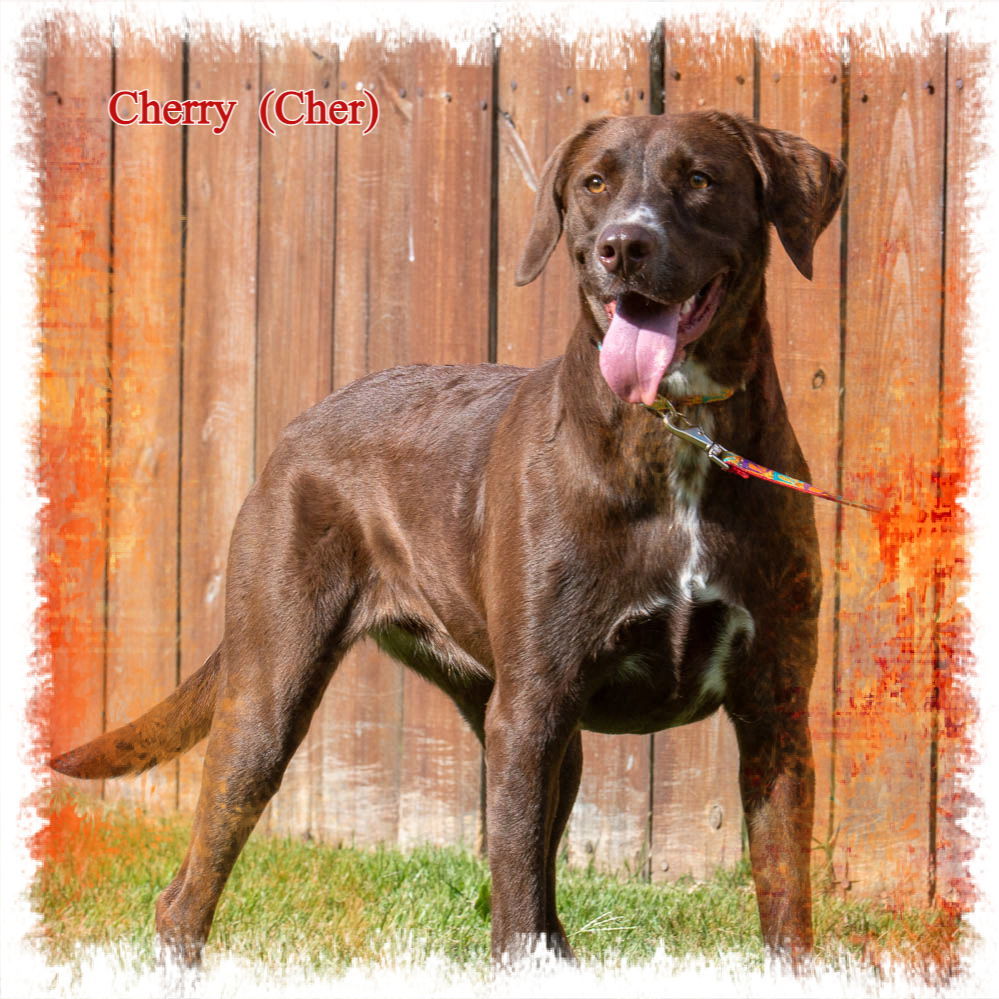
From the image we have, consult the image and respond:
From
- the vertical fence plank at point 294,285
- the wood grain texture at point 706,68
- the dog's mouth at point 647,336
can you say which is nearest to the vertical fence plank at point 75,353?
the vertical fence plank at point 294,285

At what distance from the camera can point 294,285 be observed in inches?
187

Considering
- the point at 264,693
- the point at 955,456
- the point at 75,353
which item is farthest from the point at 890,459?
the point at 75,353

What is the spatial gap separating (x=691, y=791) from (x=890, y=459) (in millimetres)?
1246

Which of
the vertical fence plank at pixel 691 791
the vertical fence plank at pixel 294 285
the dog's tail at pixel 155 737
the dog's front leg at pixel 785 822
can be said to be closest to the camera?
the dog's front leg at pixel 785 822

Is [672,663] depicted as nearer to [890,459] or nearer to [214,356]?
[890,459]

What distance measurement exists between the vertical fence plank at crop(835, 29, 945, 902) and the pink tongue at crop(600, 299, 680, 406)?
158 cm

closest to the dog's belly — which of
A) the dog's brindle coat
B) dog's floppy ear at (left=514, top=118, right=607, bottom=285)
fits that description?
the dog's brindle coat

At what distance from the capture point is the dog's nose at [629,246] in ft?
9.23

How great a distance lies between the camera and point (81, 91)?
4.83 meters

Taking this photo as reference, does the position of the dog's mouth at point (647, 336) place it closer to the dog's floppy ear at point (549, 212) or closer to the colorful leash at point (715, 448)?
the colorful leash at point (715, 448)

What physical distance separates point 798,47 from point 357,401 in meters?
1.79

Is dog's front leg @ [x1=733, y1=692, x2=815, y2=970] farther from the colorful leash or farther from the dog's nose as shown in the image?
the dog's nose

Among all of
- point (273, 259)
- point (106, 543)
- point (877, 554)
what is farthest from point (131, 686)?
point (877, 554)

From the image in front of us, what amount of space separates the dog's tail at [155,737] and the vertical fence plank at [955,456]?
2.19m
